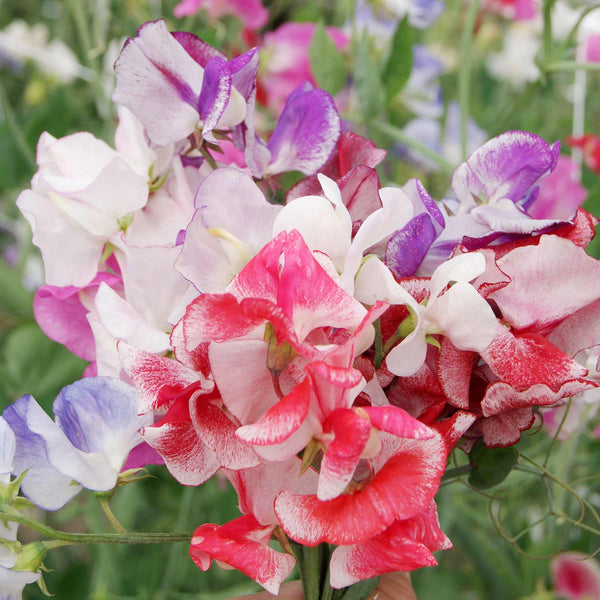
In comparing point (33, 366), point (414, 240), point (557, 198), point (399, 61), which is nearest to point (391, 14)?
point (399, 61)

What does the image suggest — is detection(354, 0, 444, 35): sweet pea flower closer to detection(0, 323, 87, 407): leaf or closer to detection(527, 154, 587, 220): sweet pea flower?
detection(527, 154, 587, 220): sweet pea flower

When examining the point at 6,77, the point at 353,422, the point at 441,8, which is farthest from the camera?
the point at 6,77

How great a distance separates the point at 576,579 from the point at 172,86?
2.60ft

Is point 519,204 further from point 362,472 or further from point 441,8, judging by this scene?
point 441,8

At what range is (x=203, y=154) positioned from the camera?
41 cm

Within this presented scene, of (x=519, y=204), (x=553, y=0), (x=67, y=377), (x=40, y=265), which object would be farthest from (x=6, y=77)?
(x=519, y=204)

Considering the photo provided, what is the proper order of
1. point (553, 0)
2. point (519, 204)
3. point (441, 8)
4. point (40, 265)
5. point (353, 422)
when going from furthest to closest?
point (40, 265), point (441, 8), point (553, 0), point (519, 204), point (353, 422)

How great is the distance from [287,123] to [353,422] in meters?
0.20

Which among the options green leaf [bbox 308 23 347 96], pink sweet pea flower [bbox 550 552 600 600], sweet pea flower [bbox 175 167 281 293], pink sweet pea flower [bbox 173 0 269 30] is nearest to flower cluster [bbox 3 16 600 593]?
sweet pea flower [bbox 175 167 281 293]

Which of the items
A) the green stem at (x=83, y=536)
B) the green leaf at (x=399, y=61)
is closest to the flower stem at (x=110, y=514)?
the green stem at (x=83, y=536)

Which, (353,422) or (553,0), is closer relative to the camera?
(353,422)

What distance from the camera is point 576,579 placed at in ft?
2.94

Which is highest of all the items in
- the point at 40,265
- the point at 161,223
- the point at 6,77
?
the point at 161,223

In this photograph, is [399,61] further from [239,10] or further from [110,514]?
[110,514]
